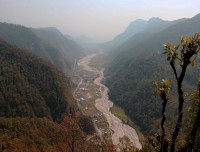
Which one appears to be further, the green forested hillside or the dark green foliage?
the green forested hillside

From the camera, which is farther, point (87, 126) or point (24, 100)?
point (24, 100)

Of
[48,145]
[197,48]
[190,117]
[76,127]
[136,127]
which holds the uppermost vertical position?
[197,48]

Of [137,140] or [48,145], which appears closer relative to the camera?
[48,145]

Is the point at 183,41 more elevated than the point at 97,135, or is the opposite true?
the point at 183,41

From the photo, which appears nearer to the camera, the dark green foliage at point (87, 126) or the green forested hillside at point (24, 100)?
the dark green foliage at point (87, 126)

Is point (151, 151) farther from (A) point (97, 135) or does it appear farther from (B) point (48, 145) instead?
(A) point (97, 135)

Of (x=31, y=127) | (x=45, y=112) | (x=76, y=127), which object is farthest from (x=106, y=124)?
(x=76, y=127)

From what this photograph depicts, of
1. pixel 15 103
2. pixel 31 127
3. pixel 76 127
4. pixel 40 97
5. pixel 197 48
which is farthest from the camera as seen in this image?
pixel 40 97

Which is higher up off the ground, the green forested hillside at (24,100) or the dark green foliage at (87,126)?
the green forested hillside at (24,100)

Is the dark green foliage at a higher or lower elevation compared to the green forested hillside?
lower

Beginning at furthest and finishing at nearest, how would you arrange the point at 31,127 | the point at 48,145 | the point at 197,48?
1. the point at 31,127
2. the point at 48,145
3. the point at 197,48

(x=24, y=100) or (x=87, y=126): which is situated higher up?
(x=24, y=100)
